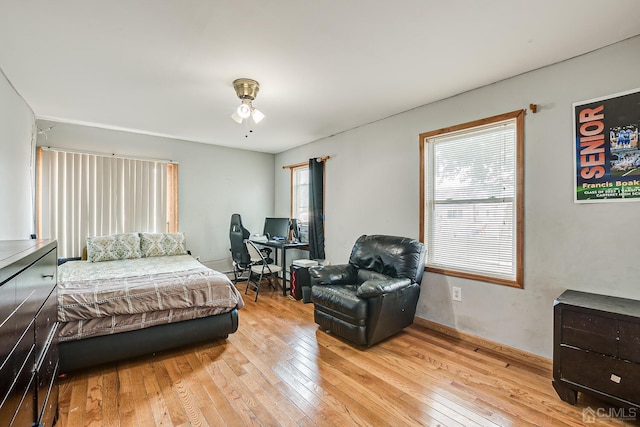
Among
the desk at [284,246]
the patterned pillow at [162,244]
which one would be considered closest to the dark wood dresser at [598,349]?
the desk at [284,246]

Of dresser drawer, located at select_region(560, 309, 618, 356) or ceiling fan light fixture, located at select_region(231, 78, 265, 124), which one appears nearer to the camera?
dresser drawer, located at select_region(560, 309, 618, 356)

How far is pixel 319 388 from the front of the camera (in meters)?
2.08

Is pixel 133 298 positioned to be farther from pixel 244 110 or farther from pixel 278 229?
pixel 278 229

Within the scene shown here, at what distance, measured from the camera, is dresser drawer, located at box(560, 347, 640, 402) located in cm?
169

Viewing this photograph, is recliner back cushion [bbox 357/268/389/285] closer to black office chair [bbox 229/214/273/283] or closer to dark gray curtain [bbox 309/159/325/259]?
dark gray curtain [bbox 309/159/325/259]

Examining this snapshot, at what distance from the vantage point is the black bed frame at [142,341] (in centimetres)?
216

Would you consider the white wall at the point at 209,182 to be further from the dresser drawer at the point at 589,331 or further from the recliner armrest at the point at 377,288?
the dresser drawer at the point at 589,331

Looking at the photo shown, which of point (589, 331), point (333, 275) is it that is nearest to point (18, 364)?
point (333, 275)

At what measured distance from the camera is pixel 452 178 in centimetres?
304

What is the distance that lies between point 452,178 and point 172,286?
2889 mm

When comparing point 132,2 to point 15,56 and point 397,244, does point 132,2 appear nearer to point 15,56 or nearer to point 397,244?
point 15,56

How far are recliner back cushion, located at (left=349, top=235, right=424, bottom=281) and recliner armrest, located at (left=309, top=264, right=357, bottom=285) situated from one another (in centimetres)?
17

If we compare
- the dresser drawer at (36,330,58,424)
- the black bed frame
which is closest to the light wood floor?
the black bed frame

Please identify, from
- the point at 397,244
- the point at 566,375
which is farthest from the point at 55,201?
the point at 566,375
